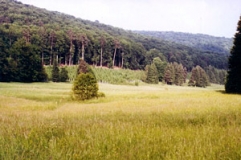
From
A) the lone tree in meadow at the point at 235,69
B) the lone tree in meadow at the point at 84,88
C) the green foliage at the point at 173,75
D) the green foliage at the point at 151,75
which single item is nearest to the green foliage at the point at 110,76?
the green foliage at the point at 151,75

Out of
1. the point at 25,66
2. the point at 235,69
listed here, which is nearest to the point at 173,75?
the point at 25,66

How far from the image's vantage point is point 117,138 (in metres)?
4.56

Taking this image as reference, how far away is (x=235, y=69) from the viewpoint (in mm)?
44281

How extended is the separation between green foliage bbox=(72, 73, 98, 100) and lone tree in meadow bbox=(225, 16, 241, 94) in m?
24.1

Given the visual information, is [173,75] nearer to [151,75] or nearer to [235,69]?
[151,75]

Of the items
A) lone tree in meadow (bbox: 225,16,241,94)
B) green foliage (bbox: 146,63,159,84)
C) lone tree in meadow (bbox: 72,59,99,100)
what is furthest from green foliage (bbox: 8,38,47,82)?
lone tree in meadow (bbox: 225,16,241,94)

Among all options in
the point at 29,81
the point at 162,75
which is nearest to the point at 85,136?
the point at 29,81

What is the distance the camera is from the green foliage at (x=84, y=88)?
141 feet

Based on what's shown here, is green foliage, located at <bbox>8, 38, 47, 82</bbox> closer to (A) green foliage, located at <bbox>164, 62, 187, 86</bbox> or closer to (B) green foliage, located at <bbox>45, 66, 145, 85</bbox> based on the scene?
(B) green foliage, located at <bbox>45, 66, 145, 85</bbox>

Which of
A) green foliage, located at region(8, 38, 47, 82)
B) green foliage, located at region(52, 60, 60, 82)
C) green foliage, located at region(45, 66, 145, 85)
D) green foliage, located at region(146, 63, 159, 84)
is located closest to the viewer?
green foliage, located at region(8, 38, 47, 82)

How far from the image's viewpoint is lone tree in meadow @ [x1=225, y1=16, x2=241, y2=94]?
4334cm

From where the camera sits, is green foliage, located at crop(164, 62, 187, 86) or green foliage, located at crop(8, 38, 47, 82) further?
green foliage, located at crop(164, 62, 187, 86)

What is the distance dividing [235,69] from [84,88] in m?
27.0

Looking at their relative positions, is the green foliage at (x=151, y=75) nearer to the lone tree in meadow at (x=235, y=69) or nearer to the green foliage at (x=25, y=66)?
the green foliage at (x=25, y=66)
